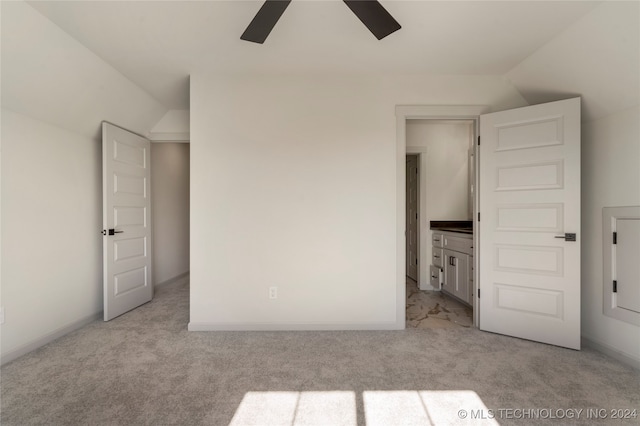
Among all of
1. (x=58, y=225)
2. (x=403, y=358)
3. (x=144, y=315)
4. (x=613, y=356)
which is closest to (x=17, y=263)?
(x=58, y=225)

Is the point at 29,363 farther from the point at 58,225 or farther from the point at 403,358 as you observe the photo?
the point at 403,358

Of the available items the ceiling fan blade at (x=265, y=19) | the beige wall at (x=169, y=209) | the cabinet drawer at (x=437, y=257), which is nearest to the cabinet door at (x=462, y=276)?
the cabinet drawer at (x=437, y=257)

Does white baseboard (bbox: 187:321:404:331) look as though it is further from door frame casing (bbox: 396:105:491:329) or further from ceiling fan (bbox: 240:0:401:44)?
ceiling fan (bbox: 240:0:401:44)

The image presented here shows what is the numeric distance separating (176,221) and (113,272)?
6.13 ft

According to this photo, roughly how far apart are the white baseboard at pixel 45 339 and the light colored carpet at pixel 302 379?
6 centimetres

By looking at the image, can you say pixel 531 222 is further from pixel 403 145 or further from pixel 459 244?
pixel 403 145

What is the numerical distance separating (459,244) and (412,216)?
113 cm

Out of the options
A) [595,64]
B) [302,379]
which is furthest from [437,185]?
[302,379]

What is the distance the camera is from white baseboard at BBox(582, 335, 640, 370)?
80.5 inches

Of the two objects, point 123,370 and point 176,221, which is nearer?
point 123,370

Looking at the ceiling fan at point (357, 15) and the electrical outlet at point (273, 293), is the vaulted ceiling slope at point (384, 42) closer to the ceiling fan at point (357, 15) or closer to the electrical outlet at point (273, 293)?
the ceiling fan at point (357, 15)

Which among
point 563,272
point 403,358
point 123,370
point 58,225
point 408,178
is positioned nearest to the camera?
point 123,370

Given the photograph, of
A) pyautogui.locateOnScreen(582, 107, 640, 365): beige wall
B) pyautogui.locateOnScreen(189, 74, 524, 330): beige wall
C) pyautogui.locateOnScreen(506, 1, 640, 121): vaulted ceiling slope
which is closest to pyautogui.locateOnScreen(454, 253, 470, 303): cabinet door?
pyautogui.locateOnScreen(582, 107, 640, 365): beige wall

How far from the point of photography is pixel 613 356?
85.7 inches
